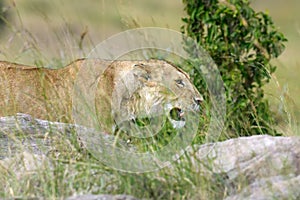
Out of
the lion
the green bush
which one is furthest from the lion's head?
the green bush

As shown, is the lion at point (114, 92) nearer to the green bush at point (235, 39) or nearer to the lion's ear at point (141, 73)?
the lion's ear at point (141, 73)

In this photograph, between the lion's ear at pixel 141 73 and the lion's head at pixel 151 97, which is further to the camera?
the lion's ear at pixel 141 73

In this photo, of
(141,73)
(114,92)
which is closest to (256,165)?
(141,73)

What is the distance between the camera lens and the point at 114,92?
6117 millimetres

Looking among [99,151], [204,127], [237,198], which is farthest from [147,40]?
[237,198]

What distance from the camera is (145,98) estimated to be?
5859 mm

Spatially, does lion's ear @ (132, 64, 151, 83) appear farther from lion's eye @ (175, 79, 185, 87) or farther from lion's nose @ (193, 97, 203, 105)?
lion's nose @ (193, 97, 203, 105)

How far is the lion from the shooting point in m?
5.68

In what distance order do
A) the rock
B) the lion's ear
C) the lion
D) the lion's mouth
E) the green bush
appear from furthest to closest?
the green bush < the lion's ear < the lion < the lion's mouth < the rock

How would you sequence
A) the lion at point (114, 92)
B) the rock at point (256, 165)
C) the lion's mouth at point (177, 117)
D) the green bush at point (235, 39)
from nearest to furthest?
the rock at point (256, 165), the lion's mouth at point (177, 117), the lion at point (114, 92), the green bush at point (235, 39)

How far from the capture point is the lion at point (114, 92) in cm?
568

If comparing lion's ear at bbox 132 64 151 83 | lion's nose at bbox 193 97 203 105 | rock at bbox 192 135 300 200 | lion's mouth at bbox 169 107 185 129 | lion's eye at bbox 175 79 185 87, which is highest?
lion's ear at bbox 132 64 151 83

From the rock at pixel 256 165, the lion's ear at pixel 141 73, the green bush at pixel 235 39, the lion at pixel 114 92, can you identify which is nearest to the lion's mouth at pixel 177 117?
the lion at pixel 114 92

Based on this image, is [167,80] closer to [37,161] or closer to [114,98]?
[114,98]
